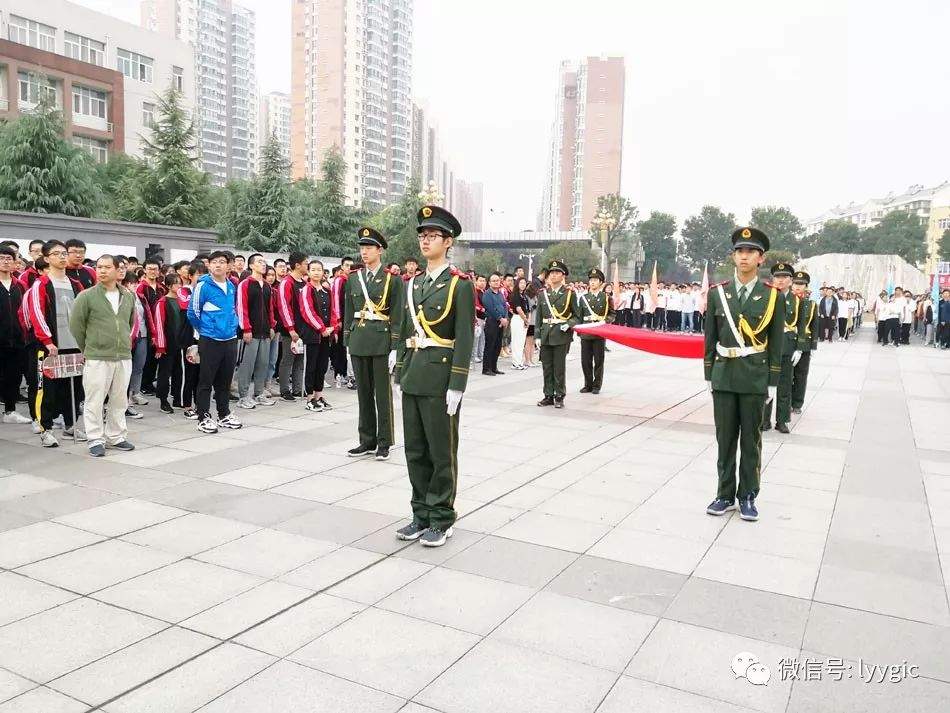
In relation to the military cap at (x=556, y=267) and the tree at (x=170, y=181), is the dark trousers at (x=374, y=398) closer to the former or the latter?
the military cap at (x=556, y=267)

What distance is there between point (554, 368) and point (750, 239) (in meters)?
5.01

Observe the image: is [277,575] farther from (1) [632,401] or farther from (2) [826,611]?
(1) [632,401]

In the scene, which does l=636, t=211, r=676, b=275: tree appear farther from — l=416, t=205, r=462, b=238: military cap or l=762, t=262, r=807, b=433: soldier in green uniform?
l=416, t=205, r=462, b=238: military cap

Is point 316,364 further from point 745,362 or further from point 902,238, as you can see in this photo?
point 902,238

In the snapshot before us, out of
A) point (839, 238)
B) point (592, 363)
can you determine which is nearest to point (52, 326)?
point (592, 363)

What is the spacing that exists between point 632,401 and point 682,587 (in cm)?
704

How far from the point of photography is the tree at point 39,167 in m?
25.6

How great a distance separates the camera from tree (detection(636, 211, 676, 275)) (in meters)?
98.4

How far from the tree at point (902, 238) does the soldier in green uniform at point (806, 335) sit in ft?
287

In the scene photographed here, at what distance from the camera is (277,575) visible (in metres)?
4.09

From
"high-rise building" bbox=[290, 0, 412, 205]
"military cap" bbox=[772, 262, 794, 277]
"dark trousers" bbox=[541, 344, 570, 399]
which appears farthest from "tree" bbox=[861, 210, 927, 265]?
"military cap" bbox=[772, 262, 794, 277]

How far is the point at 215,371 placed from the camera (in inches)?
313

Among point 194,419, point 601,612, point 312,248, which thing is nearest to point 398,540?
point 601,612

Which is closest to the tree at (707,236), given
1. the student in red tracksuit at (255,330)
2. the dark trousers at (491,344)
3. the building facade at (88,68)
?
the building facade at (88,68)
